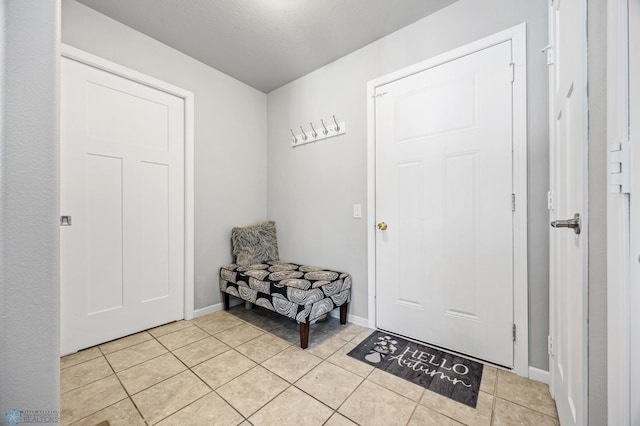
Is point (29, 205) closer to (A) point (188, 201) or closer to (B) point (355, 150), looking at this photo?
(A) point (188, 201)

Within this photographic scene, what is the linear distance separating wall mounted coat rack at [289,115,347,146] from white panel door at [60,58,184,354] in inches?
44.0

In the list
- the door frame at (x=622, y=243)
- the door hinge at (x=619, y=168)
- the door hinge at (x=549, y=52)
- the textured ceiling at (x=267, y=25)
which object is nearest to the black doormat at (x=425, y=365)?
the door frame at (x=622, y=243)

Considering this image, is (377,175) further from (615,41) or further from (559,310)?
(615,41)

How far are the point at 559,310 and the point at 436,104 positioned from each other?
1426 millimetres

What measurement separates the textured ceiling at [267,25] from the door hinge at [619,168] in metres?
1.78

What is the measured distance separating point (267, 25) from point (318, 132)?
37.5 inches

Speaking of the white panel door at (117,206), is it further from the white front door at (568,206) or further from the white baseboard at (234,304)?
the white front door at (568,206)

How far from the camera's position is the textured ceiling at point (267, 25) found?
1.77 meters

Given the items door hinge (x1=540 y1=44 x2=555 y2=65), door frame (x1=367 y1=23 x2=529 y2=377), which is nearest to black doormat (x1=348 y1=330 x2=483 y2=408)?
door frame (x1=367 y1=23 x2=529 y2=377)

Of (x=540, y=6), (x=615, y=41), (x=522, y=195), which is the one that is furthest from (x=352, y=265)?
(x=540, y=6)

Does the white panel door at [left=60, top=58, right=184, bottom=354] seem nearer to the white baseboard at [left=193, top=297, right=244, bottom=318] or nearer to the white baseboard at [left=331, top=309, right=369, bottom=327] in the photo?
the white baseboard at [left=193, top=297, right=244, bottom=318]

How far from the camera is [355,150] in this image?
2230 mm

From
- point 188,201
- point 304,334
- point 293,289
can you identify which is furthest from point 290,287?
point 188,201

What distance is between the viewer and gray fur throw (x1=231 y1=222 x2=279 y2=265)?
2.57m
